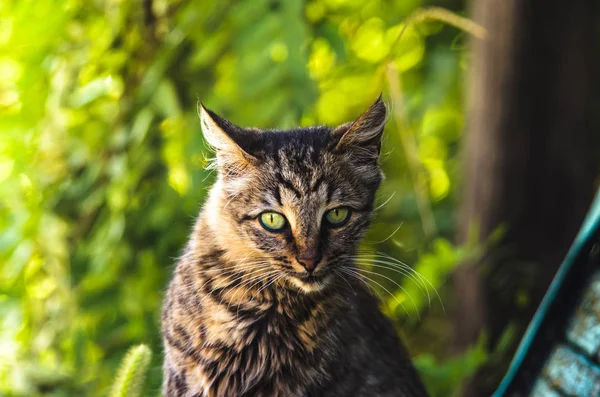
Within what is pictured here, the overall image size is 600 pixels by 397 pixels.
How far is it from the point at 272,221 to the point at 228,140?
0.23 metres

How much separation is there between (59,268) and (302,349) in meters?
1.52

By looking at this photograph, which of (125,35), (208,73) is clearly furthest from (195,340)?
(125,35)

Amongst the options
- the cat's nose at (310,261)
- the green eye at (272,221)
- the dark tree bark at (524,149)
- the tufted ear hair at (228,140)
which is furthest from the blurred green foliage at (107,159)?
the cat's nose at (310,261)

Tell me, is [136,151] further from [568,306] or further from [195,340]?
[568,306]

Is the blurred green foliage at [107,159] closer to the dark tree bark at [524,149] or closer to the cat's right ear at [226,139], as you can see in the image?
the dark tree bark at [524,149]

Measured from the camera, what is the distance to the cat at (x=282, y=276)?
1738 mm

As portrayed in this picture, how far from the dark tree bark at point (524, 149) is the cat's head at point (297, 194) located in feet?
4.85

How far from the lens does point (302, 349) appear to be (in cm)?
178

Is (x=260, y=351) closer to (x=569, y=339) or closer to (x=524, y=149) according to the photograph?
(x=569, y=339)

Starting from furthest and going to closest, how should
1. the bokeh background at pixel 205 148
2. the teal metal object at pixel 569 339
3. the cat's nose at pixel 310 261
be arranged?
the bokeh background at pixel 205 148, the cat's nose at pixel 310 261, the teal metal object at pixel 569 339

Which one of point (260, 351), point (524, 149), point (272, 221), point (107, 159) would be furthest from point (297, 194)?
point (524, 149)

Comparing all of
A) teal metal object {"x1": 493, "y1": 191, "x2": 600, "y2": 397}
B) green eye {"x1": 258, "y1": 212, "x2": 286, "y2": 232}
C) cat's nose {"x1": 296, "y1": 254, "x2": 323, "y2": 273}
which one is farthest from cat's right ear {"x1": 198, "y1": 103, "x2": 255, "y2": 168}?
teal metal object {"x1": 493, "y1": 191, "x2": 600, "y2": 397}

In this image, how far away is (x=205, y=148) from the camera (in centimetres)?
246

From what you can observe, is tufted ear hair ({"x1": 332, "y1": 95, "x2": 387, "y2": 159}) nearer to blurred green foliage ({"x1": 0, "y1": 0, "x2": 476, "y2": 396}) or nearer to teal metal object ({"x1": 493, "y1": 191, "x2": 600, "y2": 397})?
teal metal object ({"x1": 493, "y1": 191, "x2": 600, "y2": 397})
